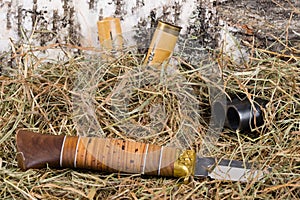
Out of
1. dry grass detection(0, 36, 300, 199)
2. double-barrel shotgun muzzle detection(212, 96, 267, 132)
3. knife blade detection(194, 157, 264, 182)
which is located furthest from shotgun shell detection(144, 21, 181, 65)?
knife blade detection(194, 157, 264, 182)

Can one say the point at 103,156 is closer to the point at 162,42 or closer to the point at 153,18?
the point at 162,42

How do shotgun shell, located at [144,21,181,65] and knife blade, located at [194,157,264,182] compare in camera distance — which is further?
shotgun shell, located at [144,21,181,65]

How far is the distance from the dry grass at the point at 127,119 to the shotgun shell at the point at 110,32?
0.23 ft

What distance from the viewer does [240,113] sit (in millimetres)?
1812

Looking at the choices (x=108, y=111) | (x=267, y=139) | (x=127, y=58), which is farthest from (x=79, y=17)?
(x=267, y=139)

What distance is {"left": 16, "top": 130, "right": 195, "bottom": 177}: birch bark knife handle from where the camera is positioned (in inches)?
67.4

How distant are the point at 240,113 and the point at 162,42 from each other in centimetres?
32

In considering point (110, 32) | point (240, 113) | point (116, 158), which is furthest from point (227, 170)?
point (110, 32)

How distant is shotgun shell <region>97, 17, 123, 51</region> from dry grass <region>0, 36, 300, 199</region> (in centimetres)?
7

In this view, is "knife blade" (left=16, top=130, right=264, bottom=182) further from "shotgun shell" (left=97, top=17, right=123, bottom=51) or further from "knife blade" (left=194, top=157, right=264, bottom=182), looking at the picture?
"shotgun shell" (left=97, top=17, right=123, bottom=51)

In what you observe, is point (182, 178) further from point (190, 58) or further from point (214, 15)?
point (214, 15)

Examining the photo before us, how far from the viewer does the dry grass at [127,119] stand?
1706 millimetres

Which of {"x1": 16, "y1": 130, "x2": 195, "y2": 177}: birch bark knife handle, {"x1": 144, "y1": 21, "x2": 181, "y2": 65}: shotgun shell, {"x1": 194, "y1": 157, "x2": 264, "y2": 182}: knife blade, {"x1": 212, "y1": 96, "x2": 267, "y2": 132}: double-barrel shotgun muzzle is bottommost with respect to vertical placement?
{"x1": 194, "y1": 157, "x2": 264, "y2": 182}: knife blade

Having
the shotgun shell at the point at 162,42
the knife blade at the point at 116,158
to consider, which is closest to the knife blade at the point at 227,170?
the knife blade at the point at 116,158
